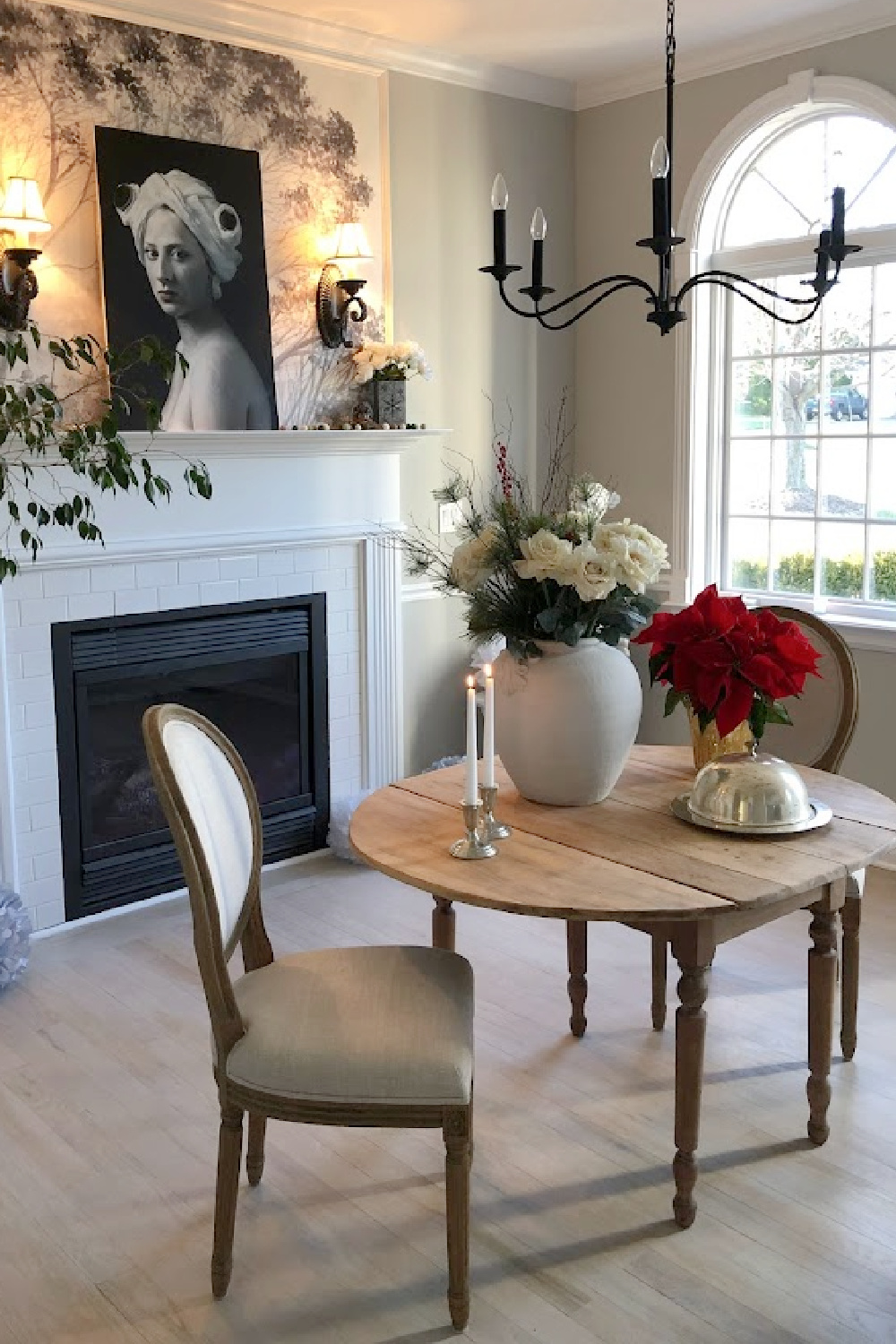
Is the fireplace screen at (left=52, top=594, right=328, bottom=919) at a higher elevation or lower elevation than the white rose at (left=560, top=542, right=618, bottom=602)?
lower

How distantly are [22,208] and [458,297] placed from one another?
1.70 m

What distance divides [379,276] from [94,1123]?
287 cm

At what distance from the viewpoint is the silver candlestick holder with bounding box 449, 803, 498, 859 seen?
222cm

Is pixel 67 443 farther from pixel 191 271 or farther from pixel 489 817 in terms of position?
pixel 489 817

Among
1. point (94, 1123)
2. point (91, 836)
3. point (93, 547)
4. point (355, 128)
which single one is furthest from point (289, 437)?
point (94, 1123)

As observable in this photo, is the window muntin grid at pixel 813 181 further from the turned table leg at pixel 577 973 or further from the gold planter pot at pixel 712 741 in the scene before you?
the turned table leg at pixel 577 973

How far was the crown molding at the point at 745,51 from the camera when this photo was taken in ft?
12.9

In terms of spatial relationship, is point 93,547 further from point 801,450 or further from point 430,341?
point 801,450

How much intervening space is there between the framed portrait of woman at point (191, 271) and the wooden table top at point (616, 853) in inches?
67.8

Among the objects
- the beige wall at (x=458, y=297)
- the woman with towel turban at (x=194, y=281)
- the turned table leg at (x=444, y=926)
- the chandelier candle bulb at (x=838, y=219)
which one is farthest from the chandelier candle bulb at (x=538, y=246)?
the beige wall at (x=458, y=297)

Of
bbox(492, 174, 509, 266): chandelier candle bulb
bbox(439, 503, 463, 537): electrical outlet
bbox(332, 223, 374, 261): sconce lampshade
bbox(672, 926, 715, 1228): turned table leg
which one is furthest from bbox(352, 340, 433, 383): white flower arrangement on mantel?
bbox(672, 926, 715, 1228): turned table leg

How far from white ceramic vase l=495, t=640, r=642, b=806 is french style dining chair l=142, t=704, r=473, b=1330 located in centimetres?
42

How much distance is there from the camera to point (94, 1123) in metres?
2.69

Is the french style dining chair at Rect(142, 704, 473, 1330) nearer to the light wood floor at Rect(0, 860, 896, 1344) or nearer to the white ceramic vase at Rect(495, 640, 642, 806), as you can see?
the light wood floor at Rect(0, 860, 896, 1344)
